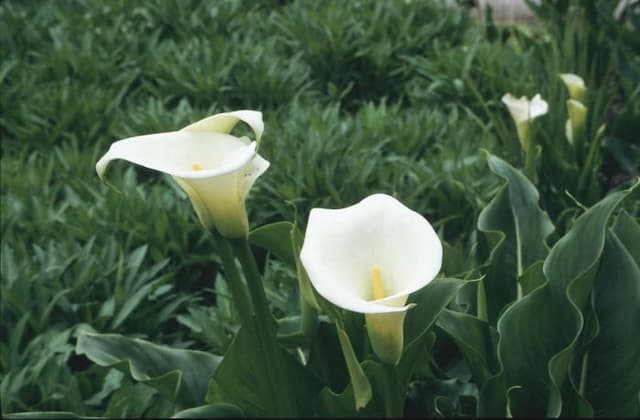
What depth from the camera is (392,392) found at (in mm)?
997

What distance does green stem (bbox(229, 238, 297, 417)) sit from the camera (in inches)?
37.6

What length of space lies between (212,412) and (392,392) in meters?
0.28

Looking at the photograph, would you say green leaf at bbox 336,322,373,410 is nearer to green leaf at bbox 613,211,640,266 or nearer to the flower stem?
green leaf at bbox 613,211,640,266

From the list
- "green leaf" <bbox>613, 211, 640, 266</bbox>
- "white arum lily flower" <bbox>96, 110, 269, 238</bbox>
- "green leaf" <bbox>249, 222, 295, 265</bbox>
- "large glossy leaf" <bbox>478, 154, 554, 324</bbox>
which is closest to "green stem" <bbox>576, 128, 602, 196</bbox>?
"large glossy leaf" <bbox>478, 154, 554, 324</bbox>

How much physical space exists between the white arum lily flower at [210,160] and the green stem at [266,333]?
0.03 metres

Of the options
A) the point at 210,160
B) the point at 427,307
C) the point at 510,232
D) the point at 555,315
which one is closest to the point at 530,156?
the point at 510,232

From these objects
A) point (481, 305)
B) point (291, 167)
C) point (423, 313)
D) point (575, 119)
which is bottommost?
point (291, 167)

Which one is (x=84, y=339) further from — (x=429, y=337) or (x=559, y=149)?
(x=559, y=149)

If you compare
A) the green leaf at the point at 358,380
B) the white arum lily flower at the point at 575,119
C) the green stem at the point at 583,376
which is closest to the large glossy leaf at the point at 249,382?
the green leaf at the point at 358,380

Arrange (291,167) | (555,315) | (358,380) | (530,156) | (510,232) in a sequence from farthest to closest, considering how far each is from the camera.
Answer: (291,167)
(530,156)
(510,232)
(555,315)
(358,380)

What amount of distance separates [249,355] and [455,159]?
1.11 m

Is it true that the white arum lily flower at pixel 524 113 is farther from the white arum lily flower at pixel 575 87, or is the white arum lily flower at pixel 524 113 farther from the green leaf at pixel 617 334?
the green leaf at pixel 617 334

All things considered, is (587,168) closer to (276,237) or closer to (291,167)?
(291,167)

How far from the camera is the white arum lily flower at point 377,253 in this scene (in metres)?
0.83
